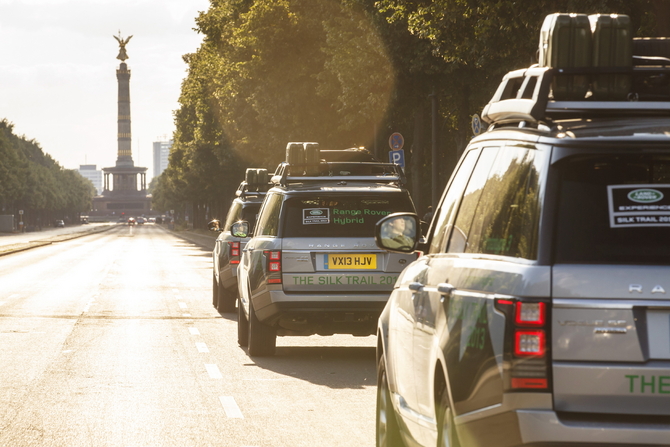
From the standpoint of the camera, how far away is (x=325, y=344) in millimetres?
13523

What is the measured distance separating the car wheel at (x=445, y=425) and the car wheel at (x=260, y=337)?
7072 millimetres

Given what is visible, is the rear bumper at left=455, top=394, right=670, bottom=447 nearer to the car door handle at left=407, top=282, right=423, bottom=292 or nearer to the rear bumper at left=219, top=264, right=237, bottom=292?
the car door handle at left=407, top=282, right=423, bottom=292

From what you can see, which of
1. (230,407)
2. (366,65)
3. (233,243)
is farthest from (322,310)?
(366,65)

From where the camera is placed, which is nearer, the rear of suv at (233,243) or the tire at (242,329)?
the tire at (242,329)

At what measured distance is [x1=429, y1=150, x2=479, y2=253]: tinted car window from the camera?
4.98 meters

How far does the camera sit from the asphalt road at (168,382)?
7.49 metres

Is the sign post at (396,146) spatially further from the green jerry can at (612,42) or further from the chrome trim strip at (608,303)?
the chrome trim strip at (608,303)

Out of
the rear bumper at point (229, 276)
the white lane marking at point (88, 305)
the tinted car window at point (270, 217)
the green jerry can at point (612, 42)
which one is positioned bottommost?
the white lane marking at point (88, 305)

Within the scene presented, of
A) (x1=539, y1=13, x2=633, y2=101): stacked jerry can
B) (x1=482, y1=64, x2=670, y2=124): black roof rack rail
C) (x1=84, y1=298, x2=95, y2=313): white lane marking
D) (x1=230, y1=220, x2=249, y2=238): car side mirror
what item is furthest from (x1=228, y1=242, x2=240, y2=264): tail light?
(x1=539, y1=13, x2=633, y2=101): stacked jerry can

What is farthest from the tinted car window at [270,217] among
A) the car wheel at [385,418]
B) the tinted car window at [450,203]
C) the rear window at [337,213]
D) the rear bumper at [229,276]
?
the tinted car window at [450,203]

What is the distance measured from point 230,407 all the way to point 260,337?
126 inches

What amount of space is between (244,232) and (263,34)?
24.6m

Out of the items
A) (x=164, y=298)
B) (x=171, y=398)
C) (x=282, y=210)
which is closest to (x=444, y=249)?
(x=171, y=398)

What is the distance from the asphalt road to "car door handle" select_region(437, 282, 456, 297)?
2.70 m
